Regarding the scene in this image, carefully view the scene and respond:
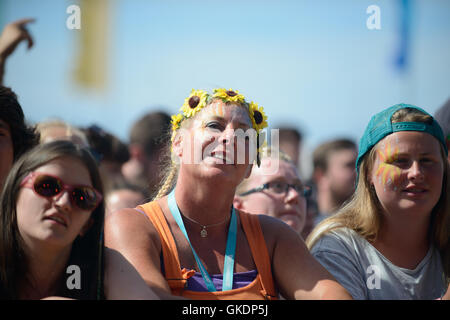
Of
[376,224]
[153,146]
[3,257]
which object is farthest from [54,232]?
[153,146]

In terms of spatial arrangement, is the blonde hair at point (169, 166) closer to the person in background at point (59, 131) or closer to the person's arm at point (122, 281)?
the person in background at point (59, 131)

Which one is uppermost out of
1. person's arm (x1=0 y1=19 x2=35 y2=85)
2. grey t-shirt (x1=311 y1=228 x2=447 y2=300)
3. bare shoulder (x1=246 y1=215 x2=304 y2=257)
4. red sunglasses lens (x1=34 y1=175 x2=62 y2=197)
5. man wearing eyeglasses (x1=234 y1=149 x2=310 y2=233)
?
person's arm (x1=0 y1=19 x2=35 y2=85)

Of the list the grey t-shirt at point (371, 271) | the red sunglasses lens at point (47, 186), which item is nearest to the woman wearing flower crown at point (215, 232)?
the grey t-shirt at point (371, 271)

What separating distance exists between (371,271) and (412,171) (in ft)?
2.23

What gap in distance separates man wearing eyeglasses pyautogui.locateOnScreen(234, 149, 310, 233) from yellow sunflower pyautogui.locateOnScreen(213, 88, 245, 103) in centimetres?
129

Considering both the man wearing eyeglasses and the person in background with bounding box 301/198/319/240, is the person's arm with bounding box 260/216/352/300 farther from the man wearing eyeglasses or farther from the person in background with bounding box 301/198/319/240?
the person in background with bounding box 301/198/319/240

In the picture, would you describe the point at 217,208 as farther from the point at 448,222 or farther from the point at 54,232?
the point at 448,222

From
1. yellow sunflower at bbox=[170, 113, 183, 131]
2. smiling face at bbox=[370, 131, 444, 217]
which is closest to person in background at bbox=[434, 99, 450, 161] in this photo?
smiling face at bbox=[370, 131, 444, 217]

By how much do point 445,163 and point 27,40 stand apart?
3469 millimetres

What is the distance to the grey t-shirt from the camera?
3.33 m

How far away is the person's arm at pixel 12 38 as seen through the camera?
4.50 metres

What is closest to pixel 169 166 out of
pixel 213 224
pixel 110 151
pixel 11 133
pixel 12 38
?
pixel 213 224

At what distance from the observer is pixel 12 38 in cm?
454

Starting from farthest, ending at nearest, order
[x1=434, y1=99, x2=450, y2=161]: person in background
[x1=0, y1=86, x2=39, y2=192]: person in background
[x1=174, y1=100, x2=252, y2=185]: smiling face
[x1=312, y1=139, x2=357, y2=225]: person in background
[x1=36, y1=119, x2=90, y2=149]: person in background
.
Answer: [x1=312, y1=139, x2=357, y2=225]: person in background, [x1=434, y1=99, x2=450, y2=161]: person in background, [x1=36, y1=119, x2=90, y2=149]: person in background, [x1=0, y1=86, x2=39, y2=192]: person in background, [x1=174, y1=100, x2=252, y2=185]: smiling face
